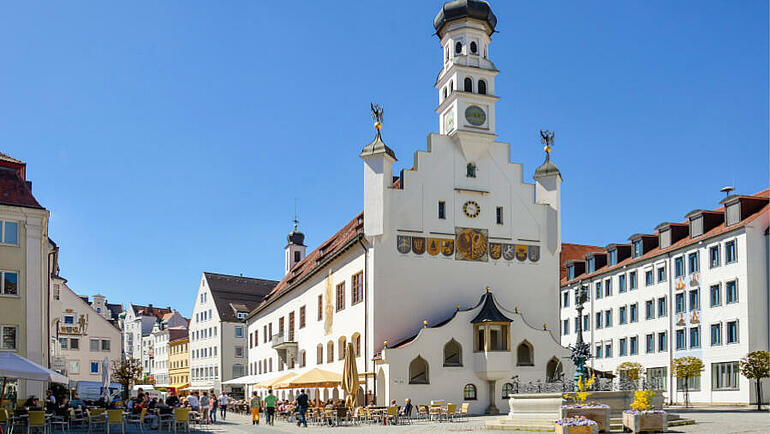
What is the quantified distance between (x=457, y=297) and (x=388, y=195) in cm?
602

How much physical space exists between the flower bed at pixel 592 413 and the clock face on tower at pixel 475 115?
77.7ft

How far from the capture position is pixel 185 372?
106 meters

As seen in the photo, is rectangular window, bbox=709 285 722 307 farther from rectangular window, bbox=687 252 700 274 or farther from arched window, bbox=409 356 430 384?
arched window, bbox=409 356 430 384

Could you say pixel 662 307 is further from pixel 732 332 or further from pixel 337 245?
pixel 337 245

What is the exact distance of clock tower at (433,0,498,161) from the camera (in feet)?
142

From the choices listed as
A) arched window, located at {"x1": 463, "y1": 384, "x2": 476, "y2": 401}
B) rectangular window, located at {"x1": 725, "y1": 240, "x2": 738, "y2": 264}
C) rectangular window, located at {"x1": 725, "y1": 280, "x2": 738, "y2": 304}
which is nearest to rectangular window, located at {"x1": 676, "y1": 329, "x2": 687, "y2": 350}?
rectangular window, located at {"x1": 725, "y1": 280, "x2": 738, "y2": 304}

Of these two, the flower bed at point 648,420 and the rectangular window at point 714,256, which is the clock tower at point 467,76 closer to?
the rectangular window at point 714,256

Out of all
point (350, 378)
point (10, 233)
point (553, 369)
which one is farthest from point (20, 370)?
point (553, 369)

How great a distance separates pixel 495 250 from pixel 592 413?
68.1 feet

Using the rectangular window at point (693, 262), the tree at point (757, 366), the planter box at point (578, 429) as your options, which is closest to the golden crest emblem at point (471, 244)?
the tree at point (757, 366)

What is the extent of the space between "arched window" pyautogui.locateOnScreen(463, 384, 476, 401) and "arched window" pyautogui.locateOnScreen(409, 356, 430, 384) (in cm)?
190

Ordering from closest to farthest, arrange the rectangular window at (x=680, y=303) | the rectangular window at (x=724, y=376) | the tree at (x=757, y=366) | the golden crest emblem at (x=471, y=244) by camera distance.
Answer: the tree at (x=757, y=366), the golden crest emblem at (x=471, y=244), the rectangular window at (x=724, y=376), the rectangular window at (x=680, y=303)

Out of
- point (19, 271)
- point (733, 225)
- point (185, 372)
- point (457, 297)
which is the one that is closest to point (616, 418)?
point (457, 297)

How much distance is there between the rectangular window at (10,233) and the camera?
33.8 meters
